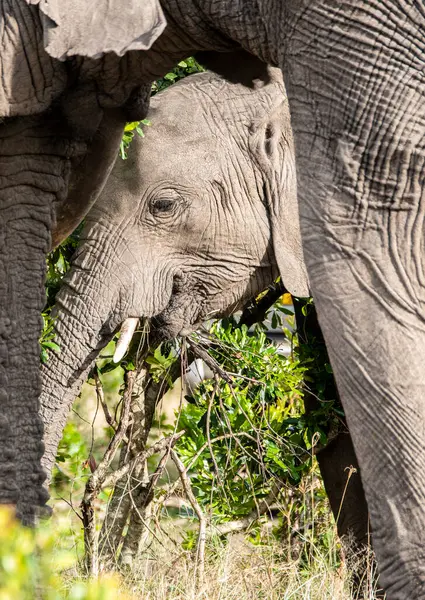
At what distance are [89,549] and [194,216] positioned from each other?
1.25m

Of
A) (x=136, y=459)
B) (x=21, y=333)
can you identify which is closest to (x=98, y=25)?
(x=21, y=333)

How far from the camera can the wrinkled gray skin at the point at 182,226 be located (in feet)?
13.2

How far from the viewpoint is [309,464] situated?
4746 mm

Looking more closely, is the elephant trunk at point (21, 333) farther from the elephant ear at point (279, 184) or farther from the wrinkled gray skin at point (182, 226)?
the elephant ear at point (279, 184)

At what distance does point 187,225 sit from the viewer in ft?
13.9

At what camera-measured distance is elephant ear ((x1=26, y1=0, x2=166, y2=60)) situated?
2730mm

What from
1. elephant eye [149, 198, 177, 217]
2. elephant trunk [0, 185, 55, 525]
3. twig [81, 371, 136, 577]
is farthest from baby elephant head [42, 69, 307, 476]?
elephant trunk [0, 185, 55, 525]

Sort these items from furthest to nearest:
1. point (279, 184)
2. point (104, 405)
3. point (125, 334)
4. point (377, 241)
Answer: point (104, 405) → point (279, 184) → point (125, 334) → point (377, 241)

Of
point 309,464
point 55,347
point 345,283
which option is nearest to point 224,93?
point 55,347

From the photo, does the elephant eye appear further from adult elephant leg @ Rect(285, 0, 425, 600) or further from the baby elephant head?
adult elephant leg @ Rect(285, 0, 425, 600)

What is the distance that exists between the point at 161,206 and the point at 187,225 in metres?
0.13

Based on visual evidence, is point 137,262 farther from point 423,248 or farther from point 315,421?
point 423,248

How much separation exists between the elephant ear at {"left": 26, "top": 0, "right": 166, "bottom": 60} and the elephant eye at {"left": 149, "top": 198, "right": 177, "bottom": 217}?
1384 millimetres

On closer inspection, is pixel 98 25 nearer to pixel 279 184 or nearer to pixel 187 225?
pixel 187 225
